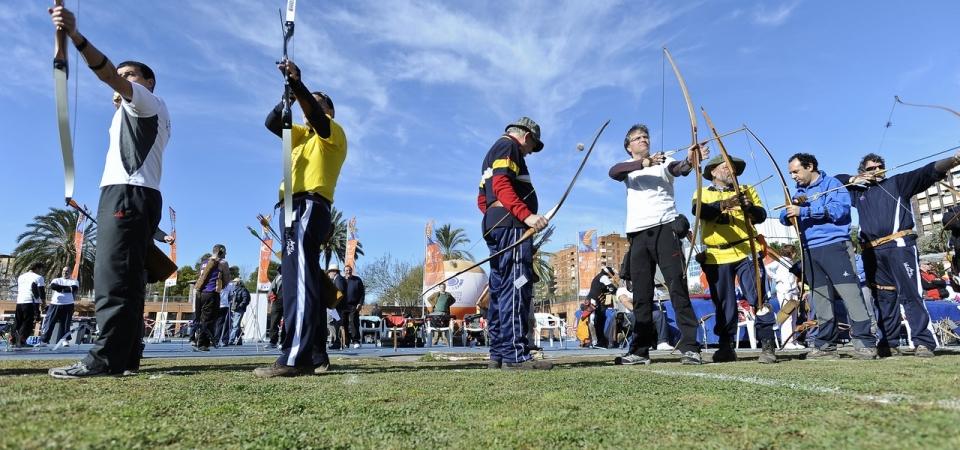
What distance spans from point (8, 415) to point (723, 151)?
5.69m

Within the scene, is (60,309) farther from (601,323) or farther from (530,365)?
(530,365)

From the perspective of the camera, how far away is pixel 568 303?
57531 millimetres

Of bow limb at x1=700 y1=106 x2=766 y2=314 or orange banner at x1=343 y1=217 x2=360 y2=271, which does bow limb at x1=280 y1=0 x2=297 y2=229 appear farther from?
orange banner at x1=343 y1=217 x2=360 y2=271

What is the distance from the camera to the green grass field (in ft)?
5.07

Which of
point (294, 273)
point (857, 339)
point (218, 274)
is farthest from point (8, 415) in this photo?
point (218, 274)

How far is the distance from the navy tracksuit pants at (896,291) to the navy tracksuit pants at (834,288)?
53cm

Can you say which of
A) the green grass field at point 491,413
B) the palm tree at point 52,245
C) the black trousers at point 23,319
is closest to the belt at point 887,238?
the green grass field at point 491,413

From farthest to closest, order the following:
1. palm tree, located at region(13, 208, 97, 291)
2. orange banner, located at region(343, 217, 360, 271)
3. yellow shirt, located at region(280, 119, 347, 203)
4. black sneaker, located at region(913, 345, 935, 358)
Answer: palm tree, located at region(13, 208, 97, 291) → orange banner, located at region(343, 217, 360, 271) → black sneaker, located at region(913, 345, 935, 358) → yellow shirt, located at region(280, 119, 347, 203)

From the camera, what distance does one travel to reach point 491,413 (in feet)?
6.79

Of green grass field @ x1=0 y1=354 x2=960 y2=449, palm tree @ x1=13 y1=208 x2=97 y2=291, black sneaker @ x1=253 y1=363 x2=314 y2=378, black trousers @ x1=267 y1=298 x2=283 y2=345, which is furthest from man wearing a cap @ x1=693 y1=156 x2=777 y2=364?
palm tree @ x1=13 y1=208 x2=97 y2=291

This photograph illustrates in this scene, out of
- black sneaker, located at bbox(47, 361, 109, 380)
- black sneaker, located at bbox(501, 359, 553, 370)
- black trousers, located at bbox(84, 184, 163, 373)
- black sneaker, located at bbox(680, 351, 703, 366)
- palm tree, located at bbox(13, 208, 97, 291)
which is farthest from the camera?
palm tree, located at bbox(13, 208, 97, 291)

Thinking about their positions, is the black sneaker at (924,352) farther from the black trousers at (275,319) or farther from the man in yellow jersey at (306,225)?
the black trousers at (275,319)

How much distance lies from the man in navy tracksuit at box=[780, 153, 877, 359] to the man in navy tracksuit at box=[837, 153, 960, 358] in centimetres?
47

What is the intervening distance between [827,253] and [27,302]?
1327 centimetres
